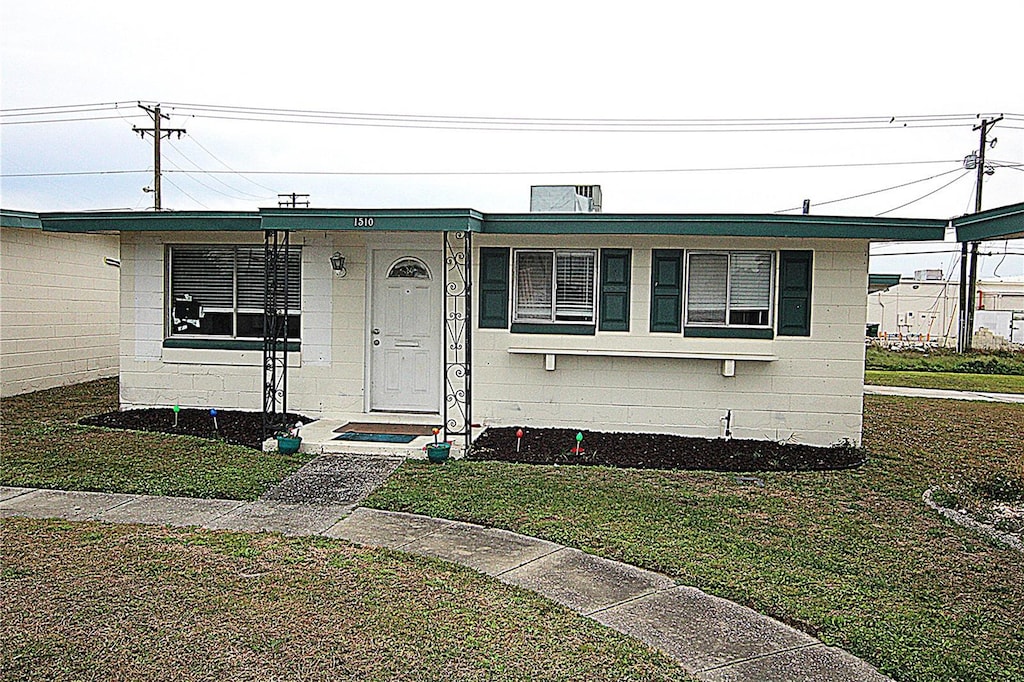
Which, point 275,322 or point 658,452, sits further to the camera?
point 275,322

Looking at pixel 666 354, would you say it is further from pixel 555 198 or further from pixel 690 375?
pixel 555 198

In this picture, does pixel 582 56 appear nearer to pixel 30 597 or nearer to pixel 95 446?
pixel 95 446

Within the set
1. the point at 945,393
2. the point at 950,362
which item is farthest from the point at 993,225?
the point at 950,362

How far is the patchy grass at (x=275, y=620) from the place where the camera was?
4160 millimetres

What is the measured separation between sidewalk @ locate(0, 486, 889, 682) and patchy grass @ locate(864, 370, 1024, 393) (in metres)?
14.5

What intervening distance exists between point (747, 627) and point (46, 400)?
37.4ft

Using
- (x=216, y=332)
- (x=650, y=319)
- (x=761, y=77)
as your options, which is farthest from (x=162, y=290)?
(x=761, y=77)

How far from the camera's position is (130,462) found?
8539mm

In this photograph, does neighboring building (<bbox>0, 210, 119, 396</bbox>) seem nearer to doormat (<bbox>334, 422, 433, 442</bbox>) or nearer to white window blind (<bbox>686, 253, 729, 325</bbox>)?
doormat (<bbox>334, 422, 433, 442</bbox>)

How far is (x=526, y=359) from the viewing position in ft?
34.0

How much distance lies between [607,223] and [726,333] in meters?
1.91

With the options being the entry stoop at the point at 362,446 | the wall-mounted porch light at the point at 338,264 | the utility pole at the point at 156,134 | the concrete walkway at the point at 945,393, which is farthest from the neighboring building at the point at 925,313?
the entry stoop at the point at 362,446

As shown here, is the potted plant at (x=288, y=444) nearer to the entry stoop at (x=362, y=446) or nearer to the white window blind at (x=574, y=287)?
the entry stoop at (x=362, y=446)

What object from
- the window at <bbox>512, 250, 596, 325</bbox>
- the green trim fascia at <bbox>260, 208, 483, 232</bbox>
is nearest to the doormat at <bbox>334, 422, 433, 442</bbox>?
the window at <bbox>512, 250, 596, 325</bbox>
